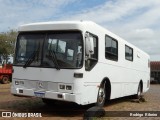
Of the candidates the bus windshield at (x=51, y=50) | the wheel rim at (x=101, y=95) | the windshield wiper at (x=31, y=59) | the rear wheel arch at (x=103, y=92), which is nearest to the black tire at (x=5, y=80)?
the rear wheel arch at (x=103, y=92)

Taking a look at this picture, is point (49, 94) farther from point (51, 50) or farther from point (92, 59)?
point (92, 59)

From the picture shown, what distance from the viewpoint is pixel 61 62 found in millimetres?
10984

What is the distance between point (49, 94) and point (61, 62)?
108 cm

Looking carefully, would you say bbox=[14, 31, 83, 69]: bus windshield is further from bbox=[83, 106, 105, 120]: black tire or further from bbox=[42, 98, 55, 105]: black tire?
bbox=[42, 98, 55, 105]: black tire

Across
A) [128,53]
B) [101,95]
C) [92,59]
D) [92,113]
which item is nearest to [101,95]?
[101,95]

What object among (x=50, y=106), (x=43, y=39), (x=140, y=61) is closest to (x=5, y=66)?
(x=140, y=61)

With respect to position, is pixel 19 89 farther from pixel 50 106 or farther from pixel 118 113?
pixel 118 113

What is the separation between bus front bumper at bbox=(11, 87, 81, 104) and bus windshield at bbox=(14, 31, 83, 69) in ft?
2.69

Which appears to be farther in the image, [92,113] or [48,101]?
[48,101]

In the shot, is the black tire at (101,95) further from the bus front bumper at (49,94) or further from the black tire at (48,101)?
the black tire at (48,101)

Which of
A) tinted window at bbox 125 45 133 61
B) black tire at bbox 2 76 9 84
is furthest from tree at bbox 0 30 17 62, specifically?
tinted window at bbox 125 45 133 61

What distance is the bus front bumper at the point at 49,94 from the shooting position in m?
10.7

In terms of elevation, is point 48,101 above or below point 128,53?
below

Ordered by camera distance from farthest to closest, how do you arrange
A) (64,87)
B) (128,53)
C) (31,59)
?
1. (128,53)
2. (31,59)
3. (64,87)
